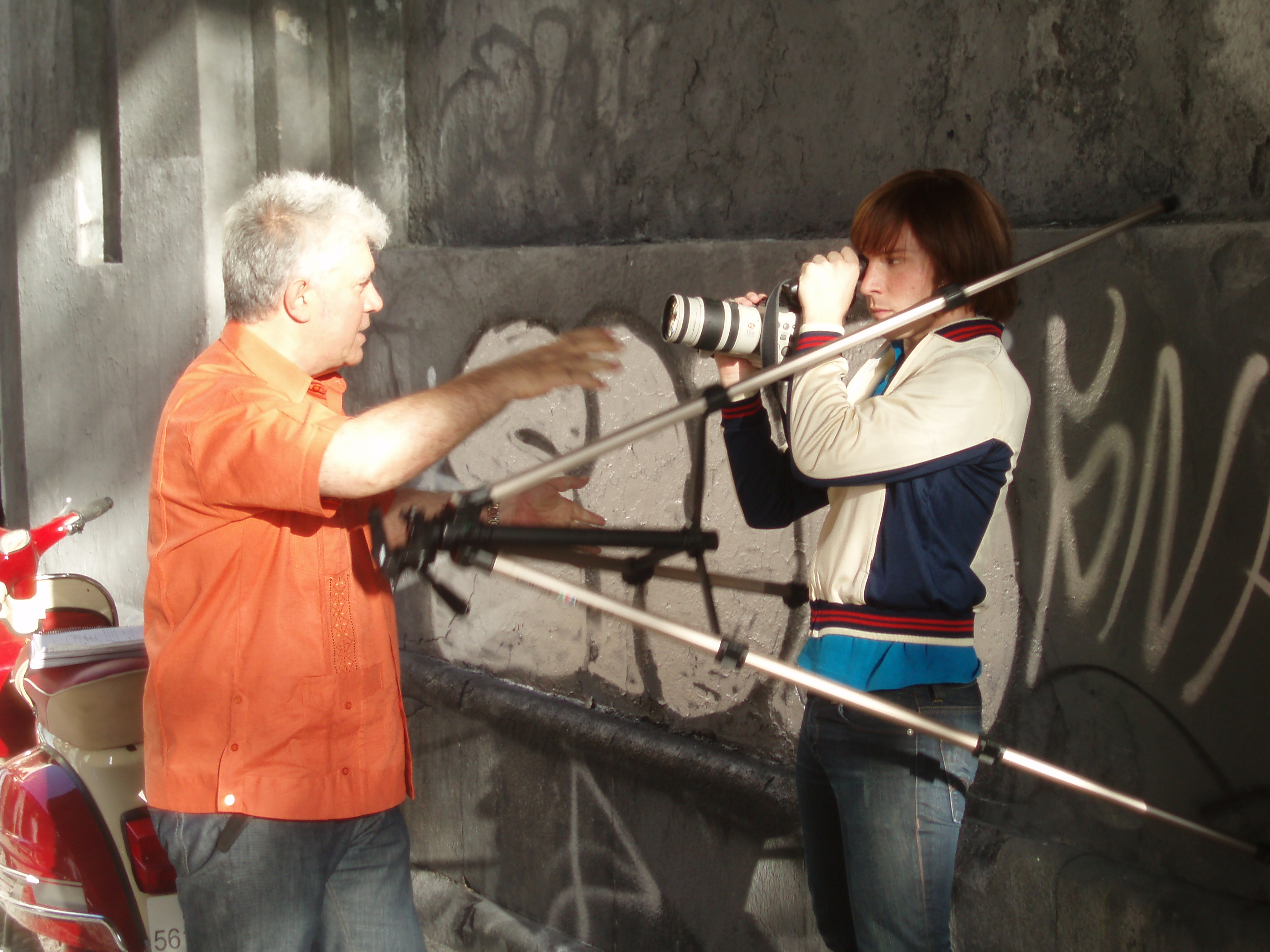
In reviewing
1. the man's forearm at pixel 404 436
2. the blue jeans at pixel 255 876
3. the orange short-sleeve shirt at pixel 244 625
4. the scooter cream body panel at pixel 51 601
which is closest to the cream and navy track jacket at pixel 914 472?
the man's forearm at pixel 404 436

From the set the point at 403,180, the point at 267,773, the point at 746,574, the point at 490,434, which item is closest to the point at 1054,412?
the point at 746,574

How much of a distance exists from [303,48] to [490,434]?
1.77 metres

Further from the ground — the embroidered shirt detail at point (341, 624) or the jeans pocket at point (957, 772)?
the embroidered shirt detail at point (341, 624)

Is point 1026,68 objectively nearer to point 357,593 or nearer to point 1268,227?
point 1268,227

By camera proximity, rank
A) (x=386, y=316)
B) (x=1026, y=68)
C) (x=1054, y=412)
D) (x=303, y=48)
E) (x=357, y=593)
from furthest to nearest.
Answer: (x=303, y=48)
(x=386, y=316)
(x=1026, y=68)
(x=1054, y=412)
(x=357, y=593)

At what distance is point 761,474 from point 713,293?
2.91ft

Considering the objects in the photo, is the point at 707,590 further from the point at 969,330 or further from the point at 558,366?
the point at 969,330

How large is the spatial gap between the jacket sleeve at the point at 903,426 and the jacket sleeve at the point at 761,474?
32 centimetres

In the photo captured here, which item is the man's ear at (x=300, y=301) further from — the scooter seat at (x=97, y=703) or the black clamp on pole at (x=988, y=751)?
the black clamp on pole at (x=988, y=751)

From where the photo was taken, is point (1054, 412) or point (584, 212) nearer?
point (1054, 412)

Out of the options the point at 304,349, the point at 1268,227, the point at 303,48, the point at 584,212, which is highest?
the point at 303,48

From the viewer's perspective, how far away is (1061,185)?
2328mm

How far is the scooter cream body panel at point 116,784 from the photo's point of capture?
2566mm

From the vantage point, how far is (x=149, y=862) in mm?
2479
